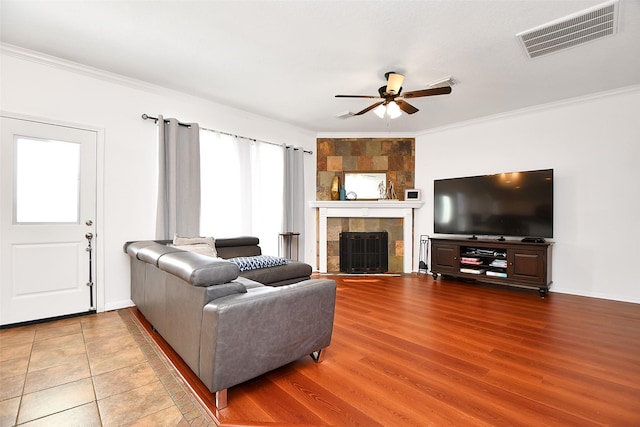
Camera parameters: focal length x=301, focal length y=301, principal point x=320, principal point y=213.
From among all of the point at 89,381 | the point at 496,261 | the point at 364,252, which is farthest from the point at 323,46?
the point at 496,261

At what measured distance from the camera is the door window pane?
9.75 ft

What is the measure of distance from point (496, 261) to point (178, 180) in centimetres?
470

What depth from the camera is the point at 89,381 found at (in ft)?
6.41

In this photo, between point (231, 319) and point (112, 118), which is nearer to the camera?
point (231, 319)

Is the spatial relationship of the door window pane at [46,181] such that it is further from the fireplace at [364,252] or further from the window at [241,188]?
the fireplace at [364,252]

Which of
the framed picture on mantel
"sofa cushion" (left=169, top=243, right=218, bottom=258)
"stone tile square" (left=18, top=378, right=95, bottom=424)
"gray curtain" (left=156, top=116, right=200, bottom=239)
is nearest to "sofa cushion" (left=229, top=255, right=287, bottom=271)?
"sofa cushion" (left=169, top=243, right=218, bottom=258)

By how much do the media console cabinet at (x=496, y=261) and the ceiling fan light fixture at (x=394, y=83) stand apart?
8.89 ft

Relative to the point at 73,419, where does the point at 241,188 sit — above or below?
above

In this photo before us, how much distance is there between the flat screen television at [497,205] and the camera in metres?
4.25

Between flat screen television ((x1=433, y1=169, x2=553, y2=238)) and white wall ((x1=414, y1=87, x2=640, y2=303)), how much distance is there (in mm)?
367

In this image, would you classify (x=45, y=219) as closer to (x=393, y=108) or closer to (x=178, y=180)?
(x=178, y=180)

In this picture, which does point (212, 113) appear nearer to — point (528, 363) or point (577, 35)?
point (577, 35)

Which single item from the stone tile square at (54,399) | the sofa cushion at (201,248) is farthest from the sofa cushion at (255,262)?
the stone tile square at (54,399)

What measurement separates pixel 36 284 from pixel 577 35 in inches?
221
